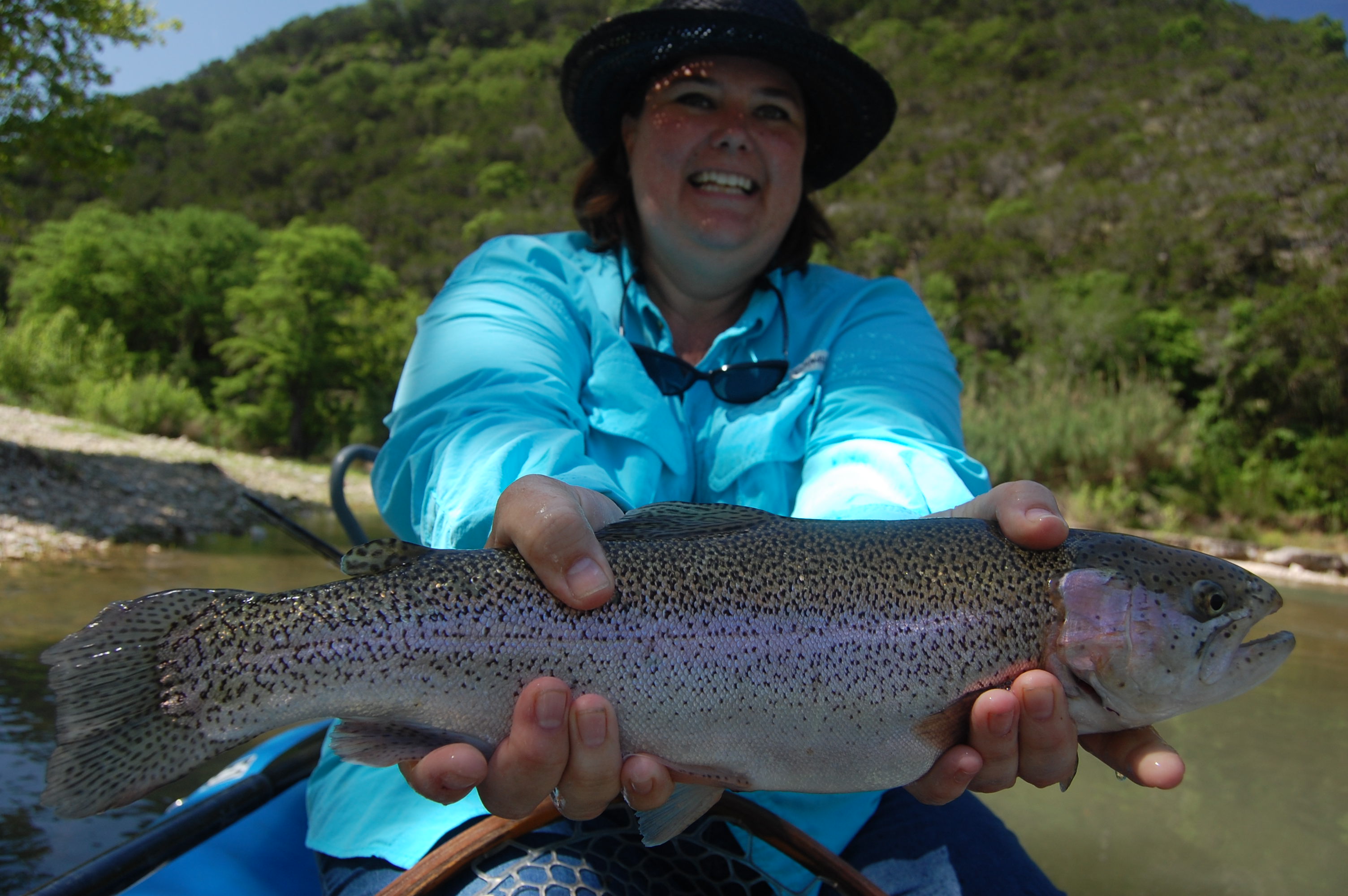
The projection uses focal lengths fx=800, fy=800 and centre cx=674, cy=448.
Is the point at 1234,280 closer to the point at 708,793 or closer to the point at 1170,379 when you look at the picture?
the point at 1170,379

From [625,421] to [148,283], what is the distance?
55.8 metres

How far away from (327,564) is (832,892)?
9112mm

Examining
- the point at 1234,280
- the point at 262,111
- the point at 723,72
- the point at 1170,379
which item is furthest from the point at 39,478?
the point at 262,111

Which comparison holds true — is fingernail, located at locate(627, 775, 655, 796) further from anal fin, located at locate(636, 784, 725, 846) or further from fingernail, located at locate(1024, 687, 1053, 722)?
fingernail, located at locate(1024, 687, 1053, 722)

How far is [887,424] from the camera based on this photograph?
8.85 ft

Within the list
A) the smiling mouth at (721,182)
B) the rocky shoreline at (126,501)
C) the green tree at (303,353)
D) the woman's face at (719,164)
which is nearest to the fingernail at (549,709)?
the woman's face at (719,164)

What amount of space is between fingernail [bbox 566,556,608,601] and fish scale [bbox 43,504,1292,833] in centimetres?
7

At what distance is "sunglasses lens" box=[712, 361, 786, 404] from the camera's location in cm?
296

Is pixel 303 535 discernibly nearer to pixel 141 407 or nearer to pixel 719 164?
pixel 719 164

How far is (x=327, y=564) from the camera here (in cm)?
1002

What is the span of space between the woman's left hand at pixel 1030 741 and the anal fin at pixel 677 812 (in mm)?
509

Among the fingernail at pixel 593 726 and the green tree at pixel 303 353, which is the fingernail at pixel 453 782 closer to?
the fingernail at pixel 593 726

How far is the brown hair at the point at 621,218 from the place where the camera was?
11.0ft

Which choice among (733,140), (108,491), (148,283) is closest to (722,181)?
(733,140)
